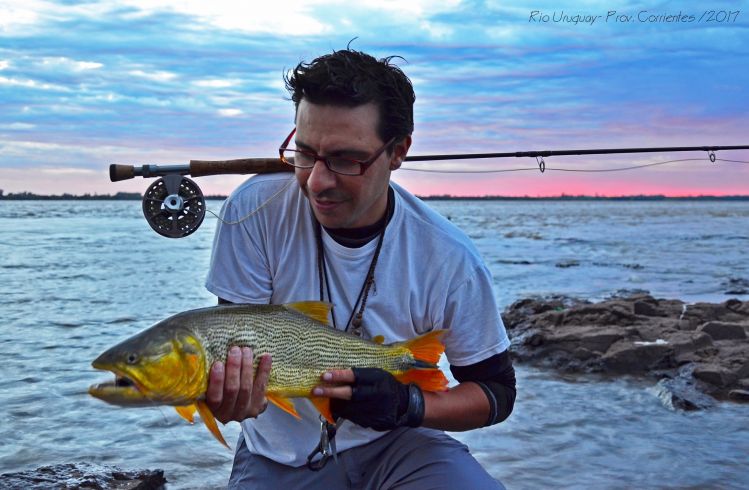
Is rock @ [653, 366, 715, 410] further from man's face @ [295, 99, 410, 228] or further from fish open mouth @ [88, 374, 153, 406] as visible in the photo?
fish open mouth @ [88, 374, 153, 406]

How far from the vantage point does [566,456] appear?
5855 mm

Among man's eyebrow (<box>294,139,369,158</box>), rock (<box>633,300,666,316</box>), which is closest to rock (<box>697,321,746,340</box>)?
rock (<box>633,300,666,316</box>)

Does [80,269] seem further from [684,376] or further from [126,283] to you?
[684,376]

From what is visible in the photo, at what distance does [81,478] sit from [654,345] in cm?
586

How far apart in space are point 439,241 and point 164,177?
148 centimetres

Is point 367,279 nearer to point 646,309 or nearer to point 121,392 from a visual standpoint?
point 121,392

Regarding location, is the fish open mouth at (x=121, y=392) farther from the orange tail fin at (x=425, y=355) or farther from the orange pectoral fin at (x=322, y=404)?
the orange tail fin at (x=425, y=355)

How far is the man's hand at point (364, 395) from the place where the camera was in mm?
3182

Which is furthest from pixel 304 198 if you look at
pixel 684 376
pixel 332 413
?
pixel 684 376

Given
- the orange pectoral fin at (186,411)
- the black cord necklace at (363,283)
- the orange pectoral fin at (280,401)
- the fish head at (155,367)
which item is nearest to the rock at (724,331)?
the black cord necklace at (363,283)

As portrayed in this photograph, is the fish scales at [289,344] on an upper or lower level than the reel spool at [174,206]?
lower

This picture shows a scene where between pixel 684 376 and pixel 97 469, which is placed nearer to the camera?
pixel 97 469

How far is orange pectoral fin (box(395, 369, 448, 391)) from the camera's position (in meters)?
3.49

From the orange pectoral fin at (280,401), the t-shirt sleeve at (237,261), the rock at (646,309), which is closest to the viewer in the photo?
the orange pectoral fin at (280,401)
